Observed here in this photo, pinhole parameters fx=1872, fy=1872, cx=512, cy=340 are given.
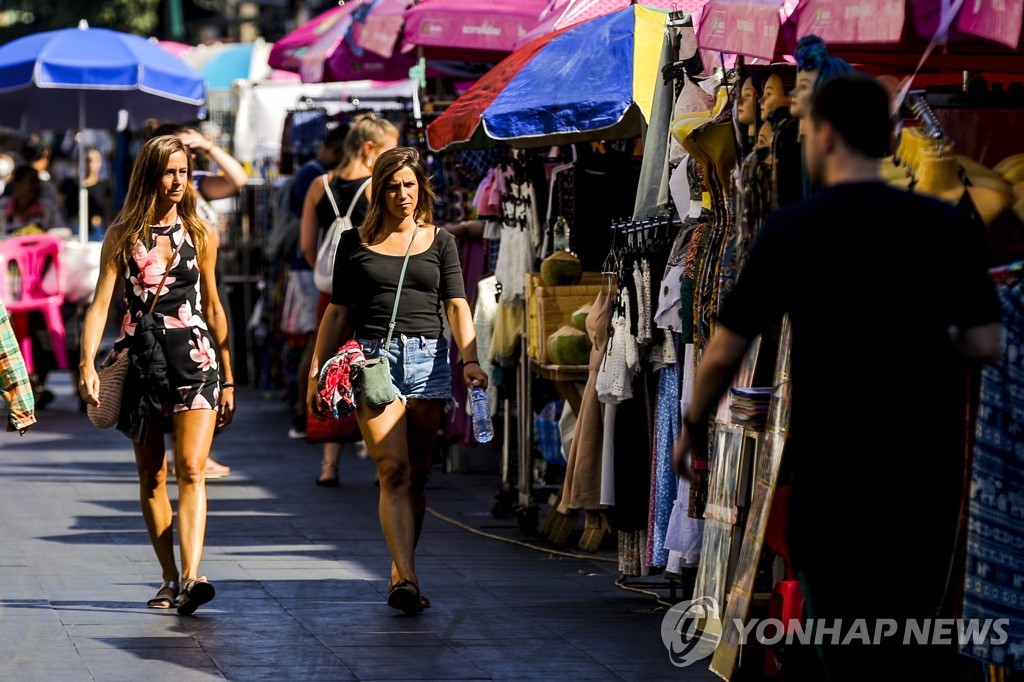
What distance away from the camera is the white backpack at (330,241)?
11.2m

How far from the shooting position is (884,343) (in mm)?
4348

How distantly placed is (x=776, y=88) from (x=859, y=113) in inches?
87.8

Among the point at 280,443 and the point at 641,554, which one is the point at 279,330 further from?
the point at 641,554

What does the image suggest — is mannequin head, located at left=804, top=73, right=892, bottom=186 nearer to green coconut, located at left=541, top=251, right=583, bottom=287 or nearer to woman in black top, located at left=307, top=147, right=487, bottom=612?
woman in black top, located at left=307, top=147, right=487, bottom=612

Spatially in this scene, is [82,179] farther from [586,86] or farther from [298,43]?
[586,86]

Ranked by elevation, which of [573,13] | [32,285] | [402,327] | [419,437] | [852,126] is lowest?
[32,285]

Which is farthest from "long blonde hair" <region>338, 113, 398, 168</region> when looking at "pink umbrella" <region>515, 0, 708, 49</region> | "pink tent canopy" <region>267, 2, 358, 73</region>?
"pink tent canopy" <region>267, 2, 358, 73</region>

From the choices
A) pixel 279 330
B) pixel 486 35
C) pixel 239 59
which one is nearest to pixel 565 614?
pixel 486 35

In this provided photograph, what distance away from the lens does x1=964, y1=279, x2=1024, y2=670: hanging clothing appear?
5340mm

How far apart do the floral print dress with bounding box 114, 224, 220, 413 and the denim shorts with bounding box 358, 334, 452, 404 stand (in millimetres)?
675

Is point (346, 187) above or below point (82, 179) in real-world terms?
above

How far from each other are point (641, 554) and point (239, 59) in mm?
19135

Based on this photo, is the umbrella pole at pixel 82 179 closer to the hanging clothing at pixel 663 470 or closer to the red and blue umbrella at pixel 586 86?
the red and blue umbrella at pixel 586 86

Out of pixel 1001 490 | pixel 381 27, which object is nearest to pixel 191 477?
pixel 1001 490
